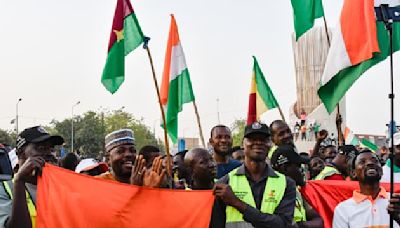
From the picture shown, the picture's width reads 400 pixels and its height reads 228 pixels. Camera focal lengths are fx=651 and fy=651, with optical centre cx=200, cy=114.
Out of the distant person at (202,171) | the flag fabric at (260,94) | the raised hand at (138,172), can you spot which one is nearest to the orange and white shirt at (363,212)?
the distant person at (202,171)

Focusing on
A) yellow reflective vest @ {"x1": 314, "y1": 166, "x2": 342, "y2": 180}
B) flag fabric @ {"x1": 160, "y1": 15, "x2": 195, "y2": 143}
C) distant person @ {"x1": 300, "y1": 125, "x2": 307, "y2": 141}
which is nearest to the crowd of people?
yellow reflective vest @ {"x1": 314, "y1": 166, "x2": 342, "y2": 180}

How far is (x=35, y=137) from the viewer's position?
4312 millimetres

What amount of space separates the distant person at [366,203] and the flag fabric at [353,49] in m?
1.60

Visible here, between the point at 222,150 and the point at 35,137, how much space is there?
2622 mm

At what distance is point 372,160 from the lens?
5.40 metres

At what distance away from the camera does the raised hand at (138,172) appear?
4.22 metres

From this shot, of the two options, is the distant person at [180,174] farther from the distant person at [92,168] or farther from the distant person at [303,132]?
the distant person at [303,132]

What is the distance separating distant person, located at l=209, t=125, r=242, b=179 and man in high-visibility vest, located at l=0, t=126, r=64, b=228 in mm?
2254

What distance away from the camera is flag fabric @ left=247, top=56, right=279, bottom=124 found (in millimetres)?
10268

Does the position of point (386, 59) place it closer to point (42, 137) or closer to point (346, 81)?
point (346, 81)

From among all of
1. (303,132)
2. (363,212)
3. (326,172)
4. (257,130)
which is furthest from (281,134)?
(303,132)

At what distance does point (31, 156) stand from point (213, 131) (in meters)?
2.82

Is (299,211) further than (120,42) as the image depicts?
No

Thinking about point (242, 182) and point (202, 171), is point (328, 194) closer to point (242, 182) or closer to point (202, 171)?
point (202, 171)
